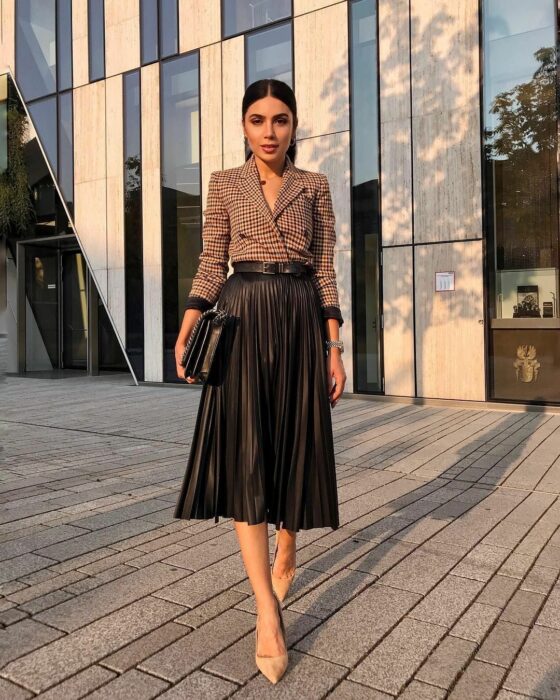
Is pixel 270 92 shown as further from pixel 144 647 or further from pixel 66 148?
pixel 66 148

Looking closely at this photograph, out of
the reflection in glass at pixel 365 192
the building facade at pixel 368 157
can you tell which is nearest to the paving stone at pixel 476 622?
the building facade at pixel 368 157

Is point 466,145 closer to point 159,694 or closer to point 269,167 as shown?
point 269,167

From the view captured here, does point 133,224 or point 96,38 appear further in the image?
point 96,38

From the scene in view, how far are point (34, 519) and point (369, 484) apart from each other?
2.40 m

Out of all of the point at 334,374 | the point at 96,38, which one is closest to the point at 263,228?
the point at 334,374

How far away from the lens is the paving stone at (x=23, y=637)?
7.39 feet

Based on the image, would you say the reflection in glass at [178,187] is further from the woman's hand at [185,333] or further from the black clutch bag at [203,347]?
Answer: the black clutch bag at [203,347]

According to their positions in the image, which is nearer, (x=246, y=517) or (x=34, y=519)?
(x=246, y=517)

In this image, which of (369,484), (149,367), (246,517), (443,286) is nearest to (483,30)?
(443,286)

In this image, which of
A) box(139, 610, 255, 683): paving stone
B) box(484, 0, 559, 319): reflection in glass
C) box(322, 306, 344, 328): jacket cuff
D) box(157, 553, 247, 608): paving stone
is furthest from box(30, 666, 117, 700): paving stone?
box(484, 0, 559, 319): reflection in glass

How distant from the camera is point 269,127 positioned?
92.7 inches

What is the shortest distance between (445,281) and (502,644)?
7546mm

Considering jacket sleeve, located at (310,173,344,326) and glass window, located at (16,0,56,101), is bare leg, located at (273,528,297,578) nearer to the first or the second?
jacket sleeve, located at (310,173,344,326)

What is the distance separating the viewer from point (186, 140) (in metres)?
12.1
